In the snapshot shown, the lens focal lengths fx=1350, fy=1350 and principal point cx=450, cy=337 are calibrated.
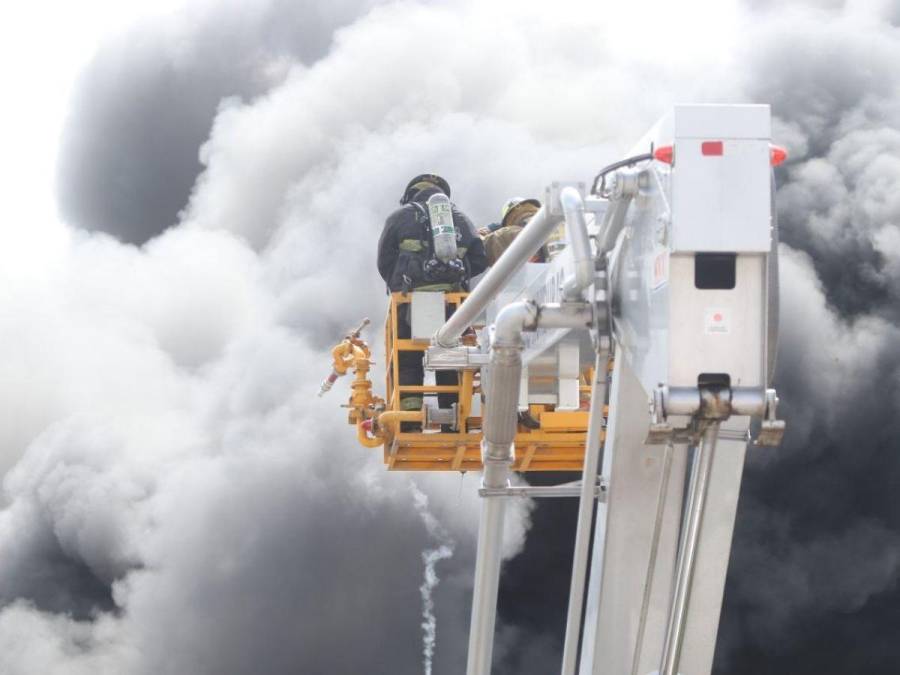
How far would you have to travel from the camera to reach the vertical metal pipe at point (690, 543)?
204 inches

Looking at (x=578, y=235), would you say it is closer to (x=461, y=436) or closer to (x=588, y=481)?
(x=588, y=481)

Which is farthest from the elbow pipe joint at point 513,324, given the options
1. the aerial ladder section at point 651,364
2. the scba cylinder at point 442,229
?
the scba cylinder at point 442,229

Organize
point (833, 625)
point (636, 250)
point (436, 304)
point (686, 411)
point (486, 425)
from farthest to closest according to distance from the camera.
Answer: point (833, 625) < point (436, 304) < point (486, 425) < point (636, 250) < point (686, 411)

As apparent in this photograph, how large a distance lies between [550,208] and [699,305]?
46.2 inches

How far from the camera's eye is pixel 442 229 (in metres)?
11.9

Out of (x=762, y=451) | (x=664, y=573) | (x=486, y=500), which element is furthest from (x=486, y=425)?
(x=762, y=451)

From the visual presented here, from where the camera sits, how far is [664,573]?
20.5ft

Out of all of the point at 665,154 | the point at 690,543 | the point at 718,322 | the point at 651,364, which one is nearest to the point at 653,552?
the point at 690,543

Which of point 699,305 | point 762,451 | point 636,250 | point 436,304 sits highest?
point 762,451

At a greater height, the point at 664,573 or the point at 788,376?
the point at 788,376

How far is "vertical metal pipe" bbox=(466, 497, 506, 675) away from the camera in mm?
6992

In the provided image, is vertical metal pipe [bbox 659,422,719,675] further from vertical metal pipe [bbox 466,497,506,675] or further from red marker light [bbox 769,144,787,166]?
vertical metal pipe [bbox 466,497,506,675]

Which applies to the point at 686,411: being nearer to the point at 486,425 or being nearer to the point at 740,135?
the point at 740,135

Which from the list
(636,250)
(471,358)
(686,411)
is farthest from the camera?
(471,358)
